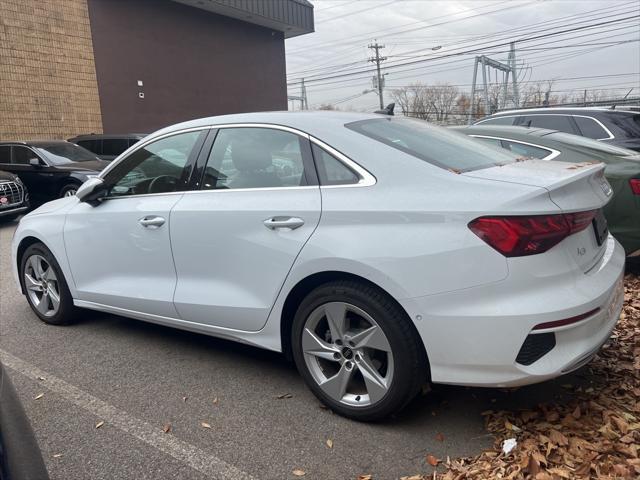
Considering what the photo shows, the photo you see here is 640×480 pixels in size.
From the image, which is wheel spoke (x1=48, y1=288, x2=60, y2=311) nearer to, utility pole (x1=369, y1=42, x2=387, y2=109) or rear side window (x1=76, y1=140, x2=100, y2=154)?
rear side window (x1=76, y1=140, x2=100, y2=154)

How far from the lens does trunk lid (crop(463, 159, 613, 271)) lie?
2518mm

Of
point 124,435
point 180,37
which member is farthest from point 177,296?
point 180,37

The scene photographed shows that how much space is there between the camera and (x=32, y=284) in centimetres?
469

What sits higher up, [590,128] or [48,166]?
[590,128]

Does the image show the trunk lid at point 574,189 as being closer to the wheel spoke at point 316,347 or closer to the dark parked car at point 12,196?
the wheel spoke at point 316,347

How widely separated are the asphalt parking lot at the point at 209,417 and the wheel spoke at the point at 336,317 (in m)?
0.49

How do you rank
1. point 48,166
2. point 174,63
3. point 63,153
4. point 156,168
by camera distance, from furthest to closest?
point 174,63 → point 63,153 → point 48,166 → point 156,168

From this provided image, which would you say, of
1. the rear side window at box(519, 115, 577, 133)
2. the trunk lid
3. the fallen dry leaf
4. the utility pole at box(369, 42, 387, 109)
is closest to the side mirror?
the trunk lid

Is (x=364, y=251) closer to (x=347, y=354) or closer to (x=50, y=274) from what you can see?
(x=347, y=354)

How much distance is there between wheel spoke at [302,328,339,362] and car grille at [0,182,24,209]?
9.44 m

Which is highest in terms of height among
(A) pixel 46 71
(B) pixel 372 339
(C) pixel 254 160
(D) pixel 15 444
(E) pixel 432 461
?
(A) pixel 46 71

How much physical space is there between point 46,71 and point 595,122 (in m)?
17.4

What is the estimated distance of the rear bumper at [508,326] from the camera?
93.0 inches

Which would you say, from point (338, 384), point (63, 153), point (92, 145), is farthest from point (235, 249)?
point (92, 145)
